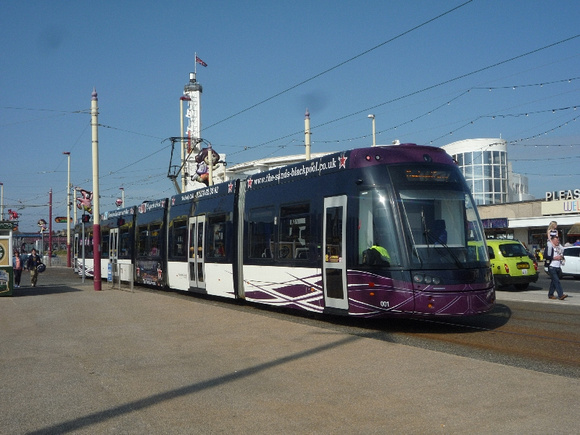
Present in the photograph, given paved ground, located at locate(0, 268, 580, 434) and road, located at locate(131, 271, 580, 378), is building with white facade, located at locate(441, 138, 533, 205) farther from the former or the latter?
paved ground, located at locate(0, 268, 580, 434)

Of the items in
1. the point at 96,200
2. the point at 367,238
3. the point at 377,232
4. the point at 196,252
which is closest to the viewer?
the point at 377,232

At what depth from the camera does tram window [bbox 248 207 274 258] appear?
14.8 meters

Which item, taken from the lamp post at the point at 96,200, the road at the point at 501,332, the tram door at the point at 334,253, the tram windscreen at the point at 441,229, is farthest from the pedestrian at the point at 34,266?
the tram windscreen at the point at 441,229

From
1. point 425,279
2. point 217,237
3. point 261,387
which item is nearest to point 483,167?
point 217,237

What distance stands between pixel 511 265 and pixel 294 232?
1014cm

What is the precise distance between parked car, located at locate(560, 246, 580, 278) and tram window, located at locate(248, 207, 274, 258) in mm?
18017

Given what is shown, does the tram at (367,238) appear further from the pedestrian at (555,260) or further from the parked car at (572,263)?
the parked car at (572,263)

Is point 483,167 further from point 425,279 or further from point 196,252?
point 425,279

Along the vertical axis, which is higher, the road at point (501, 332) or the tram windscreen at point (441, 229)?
the tram windscreen at point (441, 229)

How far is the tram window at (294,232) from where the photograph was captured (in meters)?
13.3

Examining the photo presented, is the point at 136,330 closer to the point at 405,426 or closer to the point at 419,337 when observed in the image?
the point at 419,337

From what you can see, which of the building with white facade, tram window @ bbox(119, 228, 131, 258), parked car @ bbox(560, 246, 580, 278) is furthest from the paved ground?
the building with white facade

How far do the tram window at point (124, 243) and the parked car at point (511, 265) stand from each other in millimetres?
13831

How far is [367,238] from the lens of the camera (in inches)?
450
